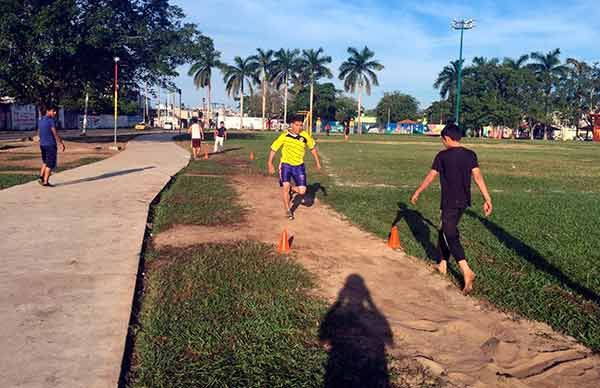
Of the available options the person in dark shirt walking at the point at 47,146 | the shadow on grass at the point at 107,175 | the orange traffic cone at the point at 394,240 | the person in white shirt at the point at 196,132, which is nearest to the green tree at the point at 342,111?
the person in white shirt at the point at 196,132

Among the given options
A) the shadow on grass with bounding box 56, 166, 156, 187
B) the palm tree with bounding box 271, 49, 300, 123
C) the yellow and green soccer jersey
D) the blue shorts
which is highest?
the palm tree with bounding box 271, 49, 300, 123

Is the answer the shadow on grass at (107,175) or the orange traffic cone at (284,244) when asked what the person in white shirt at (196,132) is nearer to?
the shadow on grass at (107,175)

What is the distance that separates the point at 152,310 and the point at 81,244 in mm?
2376

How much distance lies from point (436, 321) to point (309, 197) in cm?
739

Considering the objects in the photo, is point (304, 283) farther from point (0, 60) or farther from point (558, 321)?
point (0, 60)

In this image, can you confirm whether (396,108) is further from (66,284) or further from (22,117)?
(66,284)

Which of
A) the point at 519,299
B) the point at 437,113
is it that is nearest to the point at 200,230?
the point at 519,299

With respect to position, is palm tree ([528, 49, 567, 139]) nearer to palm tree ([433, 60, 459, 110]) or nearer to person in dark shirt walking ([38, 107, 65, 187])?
palm tree ([433, 60, 459, 110])

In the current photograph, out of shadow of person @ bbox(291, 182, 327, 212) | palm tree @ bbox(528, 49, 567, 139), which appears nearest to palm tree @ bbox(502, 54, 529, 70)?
palm tree @ bbox(528, 49, 567, 139)

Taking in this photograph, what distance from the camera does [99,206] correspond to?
8.87 m

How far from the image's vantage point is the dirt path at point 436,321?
3545 mm

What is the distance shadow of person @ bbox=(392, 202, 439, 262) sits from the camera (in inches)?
272

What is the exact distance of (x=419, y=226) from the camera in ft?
28.0

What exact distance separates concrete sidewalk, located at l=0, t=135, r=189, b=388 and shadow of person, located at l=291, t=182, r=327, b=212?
3054 millimetres
